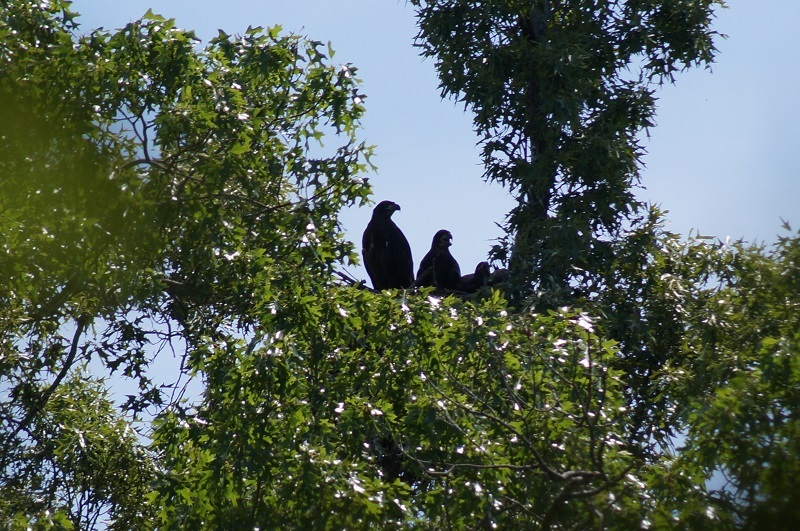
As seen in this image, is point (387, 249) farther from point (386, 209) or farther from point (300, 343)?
point (300, 343)

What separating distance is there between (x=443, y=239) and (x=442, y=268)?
35 centimetres

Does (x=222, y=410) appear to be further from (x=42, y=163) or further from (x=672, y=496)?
(x=672, y=496)

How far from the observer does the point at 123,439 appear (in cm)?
980

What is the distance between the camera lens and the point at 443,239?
12.3 meters

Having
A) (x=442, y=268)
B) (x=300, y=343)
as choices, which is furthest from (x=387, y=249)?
(x=300, y=343)

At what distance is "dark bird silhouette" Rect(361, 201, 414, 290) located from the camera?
1150cm

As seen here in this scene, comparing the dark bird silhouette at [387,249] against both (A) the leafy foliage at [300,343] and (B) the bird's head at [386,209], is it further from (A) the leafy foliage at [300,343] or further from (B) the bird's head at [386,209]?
(A) the leafy foliage at [300,343]

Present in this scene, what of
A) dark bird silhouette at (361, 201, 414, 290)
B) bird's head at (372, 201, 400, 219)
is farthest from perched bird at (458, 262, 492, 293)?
bird's head at (372, 201, 400, 219)

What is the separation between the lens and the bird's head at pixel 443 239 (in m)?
12.3

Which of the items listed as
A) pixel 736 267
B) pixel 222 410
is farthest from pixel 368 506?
pixel 736 267

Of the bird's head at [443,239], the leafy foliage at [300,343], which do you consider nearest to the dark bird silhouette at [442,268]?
the bird's head at [443,239]

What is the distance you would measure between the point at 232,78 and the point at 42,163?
1.68 m

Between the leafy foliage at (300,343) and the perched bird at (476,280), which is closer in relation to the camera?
the leafy foliage at (300,343)

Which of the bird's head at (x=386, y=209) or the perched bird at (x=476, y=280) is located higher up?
the bird's head at (x=386, y=209)
